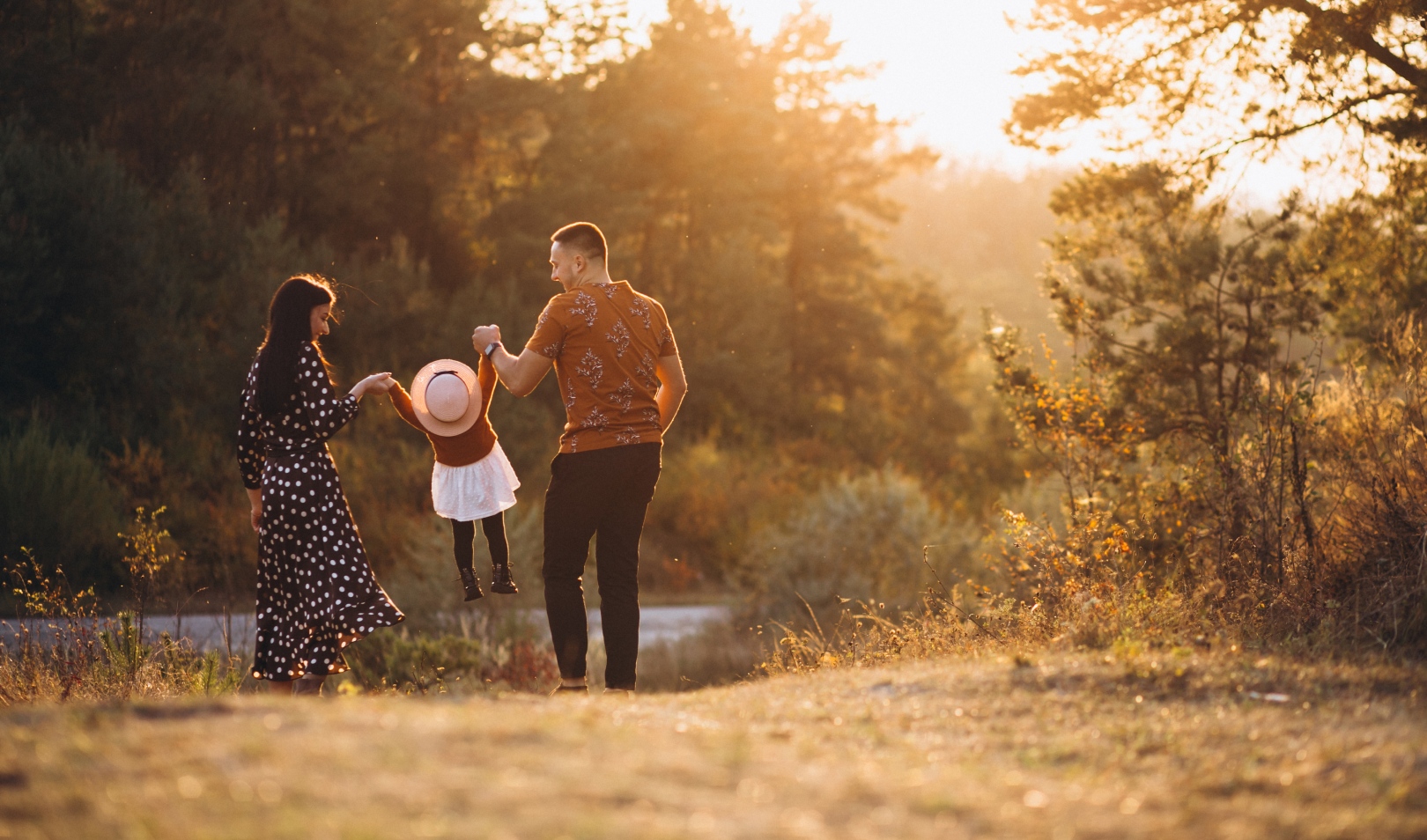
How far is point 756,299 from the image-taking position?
35438mm

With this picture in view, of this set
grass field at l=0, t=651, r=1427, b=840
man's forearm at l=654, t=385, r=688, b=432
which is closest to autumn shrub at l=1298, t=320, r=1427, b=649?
grass field at l=0, t=651, r=1427, b=840

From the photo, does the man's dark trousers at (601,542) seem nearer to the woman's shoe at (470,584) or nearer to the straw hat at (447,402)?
the woman's shoe at (470,584)

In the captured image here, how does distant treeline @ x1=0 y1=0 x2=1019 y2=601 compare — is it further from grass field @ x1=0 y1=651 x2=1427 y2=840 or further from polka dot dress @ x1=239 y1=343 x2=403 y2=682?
grass field @ x1=0 y1=651 x2=1427 y2=840

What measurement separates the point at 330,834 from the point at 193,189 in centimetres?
2300

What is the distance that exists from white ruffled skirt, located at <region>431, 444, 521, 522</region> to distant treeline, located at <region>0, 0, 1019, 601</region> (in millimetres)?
6449

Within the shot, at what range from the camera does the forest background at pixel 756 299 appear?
26.1ft

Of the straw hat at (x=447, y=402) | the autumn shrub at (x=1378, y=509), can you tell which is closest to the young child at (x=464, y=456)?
the straw hat at (x=447, y=402)

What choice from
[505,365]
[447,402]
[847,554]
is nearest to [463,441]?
[447,402]

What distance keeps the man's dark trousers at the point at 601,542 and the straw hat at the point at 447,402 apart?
0.70 metres

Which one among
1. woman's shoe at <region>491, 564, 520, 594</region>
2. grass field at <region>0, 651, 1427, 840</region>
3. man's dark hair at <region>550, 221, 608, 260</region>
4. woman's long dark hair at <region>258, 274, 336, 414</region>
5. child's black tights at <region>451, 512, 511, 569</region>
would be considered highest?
man's dark hair at <region>550, 221, 608, 260</region>

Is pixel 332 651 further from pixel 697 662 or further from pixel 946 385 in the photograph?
pixel 946 385

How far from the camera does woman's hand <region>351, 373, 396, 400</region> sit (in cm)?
582

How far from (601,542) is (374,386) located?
128 centimetres

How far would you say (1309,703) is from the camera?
4.50 m
